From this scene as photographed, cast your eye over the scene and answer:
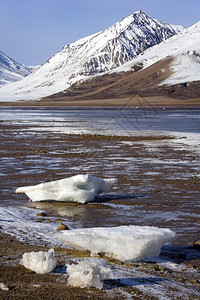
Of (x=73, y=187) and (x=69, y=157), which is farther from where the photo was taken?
(x=69, y=157)

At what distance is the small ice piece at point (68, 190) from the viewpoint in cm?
1392

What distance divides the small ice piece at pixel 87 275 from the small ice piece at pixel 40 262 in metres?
0.44

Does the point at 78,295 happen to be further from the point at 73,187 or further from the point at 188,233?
the point at 73,187

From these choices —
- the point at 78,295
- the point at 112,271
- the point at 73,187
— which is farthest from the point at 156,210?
the point at 78,295

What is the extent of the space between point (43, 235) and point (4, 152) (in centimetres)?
1736

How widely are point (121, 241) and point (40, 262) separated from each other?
1505mm

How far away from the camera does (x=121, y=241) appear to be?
8.96 meters

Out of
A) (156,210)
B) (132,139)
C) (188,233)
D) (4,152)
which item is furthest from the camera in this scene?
(132,139)

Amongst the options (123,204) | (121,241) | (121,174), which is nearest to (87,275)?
(121,241)

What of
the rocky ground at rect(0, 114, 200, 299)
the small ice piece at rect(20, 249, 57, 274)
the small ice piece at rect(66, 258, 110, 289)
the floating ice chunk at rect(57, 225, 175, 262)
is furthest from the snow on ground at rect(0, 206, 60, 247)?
the small ice piece at rect(66, 258, 110, 289)

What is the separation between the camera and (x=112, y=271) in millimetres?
8430

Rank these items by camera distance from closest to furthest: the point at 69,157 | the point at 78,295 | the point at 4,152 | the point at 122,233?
the point at 78,295 < the point at 122,233 < the point at 69,157 < the point at 4,152

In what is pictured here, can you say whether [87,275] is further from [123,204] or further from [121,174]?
[121,174]

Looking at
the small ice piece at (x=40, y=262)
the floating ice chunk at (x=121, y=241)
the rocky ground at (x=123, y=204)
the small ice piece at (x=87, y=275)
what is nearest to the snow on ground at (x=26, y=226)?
the rocky ground at (x=123, y=204)
